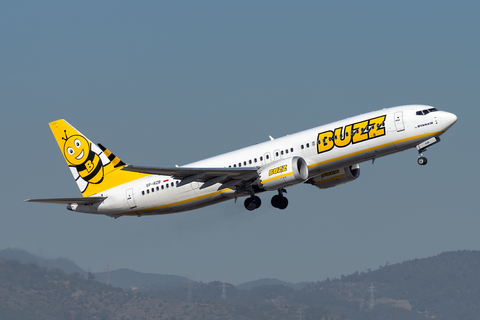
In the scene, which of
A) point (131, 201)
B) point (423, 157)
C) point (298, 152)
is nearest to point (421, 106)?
point (423, 157)

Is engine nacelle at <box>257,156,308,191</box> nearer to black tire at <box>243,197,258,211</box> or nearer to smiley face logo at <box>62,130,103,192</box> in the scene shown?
A: black tire at <box>243,197,258,211</box>

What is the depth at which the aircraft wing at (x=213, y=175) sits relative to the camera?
4799cm

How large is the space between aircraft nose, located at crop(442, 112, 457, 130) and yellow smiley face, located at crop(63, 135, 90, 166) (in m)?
31.0

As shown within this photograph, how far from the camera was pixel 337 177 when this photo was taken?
55031 millimetres

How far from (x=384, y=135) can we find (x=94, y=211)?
25.0 meters

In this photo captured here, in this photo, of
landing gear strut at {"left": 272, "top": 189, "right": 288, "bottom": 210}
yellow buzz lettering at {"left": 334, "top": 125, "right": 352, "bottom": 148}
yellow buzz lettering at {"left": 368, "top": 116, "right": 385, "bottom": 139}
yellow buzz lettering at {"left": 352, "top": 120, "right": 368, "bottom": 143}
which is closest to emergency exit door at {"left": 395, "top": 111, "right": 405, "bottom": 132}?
yellow buzz lettering at {"left": 368, "top": 116, "right": 385, "bottom": 139}

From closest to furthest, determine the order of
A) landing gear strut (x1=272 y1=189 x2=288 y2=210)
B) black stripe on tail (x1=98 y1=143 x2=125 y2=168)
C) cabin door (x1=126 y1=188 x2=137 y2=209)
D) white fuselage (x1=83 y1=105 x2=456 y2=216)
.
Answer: white fuselage (x1=83 y1=105 x2=456 y2=216), cabin door (x1=126 y1=188 x2=137 y2=209), landing gear strut (x1=272 y1=189 x2=288 y2=210), black stripe on tail (x1=98 y1=143 x2=125 y2=168)

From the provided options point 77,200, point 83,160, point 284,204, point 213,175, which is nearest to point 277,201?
point 284,204

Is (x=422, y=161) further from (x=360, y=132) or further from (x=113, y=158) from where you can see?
(x=113, y=158)

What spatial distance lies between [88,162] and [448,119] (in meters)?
31.0

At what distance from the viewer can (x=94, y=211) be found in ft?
187

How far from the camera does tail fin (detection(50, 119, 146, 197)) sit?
57.9 m

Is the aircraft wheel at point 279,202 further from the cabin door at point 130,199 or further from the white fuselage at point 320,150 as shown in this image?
the cabin door at point 130,199

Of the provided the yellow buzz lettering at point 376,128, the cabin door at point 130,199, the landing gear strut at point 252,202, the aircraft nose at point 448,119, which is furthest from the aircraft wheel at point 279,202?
the aircraft nose at point 448,119
